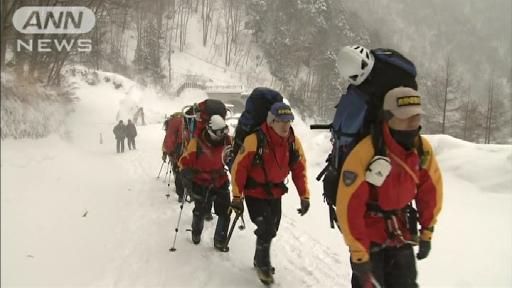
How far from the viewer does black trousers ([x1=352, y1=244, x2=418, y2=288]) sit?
11.1 feet

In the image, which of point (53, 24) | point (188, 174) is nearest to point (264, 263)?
point (188, 174)

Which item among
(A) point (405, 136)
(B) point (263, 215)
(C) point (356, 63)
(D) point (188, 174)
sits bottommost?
(B) point (263, 215)

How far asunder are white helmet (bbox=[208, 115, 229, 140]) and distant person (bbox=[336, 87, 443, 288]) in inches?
108

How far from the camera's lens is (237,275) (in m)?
5.14

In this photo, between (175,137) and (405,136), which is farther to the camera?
(175,137)

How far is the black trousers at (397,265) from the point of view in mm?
3393

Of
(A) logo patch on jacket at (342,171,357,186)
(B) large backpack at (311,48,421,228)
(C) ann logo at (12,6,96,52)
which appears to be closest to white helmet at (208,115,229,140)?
(B) large backpack at (311,48,421,228)

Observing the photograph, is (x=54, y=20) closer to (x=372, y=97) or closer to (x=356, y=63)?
(x=356, y=63)

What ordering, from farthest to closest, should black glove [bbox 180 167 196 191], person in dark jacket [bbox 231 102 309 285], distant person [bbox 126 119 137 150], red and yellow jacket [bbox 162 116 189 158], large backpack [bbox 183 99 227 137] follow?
1. red and yellow jacket [bbox 162 116 189 158]
2. large backpack [bbox 183 99 227 137]
3. black glove [bbox 180 167 196 191]
4. person in dark jacket [bbox 231 102 309 285]
5. distant person [bbox 126 119 137 150]

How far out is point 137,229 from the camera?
3.91 m

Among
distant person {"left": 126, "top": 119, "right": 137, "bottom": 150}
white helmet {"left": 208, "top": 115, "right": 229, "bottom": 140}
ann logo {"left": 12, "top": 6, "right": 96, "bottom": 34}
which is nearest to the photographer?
ann logo {"left": 12, "top": 6, "right": 96, "bottom": 34}

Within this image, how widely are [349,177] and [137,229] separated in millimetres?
1966

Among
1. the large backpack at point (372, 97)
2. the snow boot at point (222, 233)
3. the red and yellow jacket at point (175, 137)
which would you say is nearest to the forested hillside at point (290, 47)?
the red and yellow jacket at point (175, 137)

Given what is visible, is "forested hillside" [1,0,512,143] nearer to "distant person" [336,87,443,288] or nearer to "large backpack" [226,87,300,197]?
"large backpack" [226,87,300,197]
